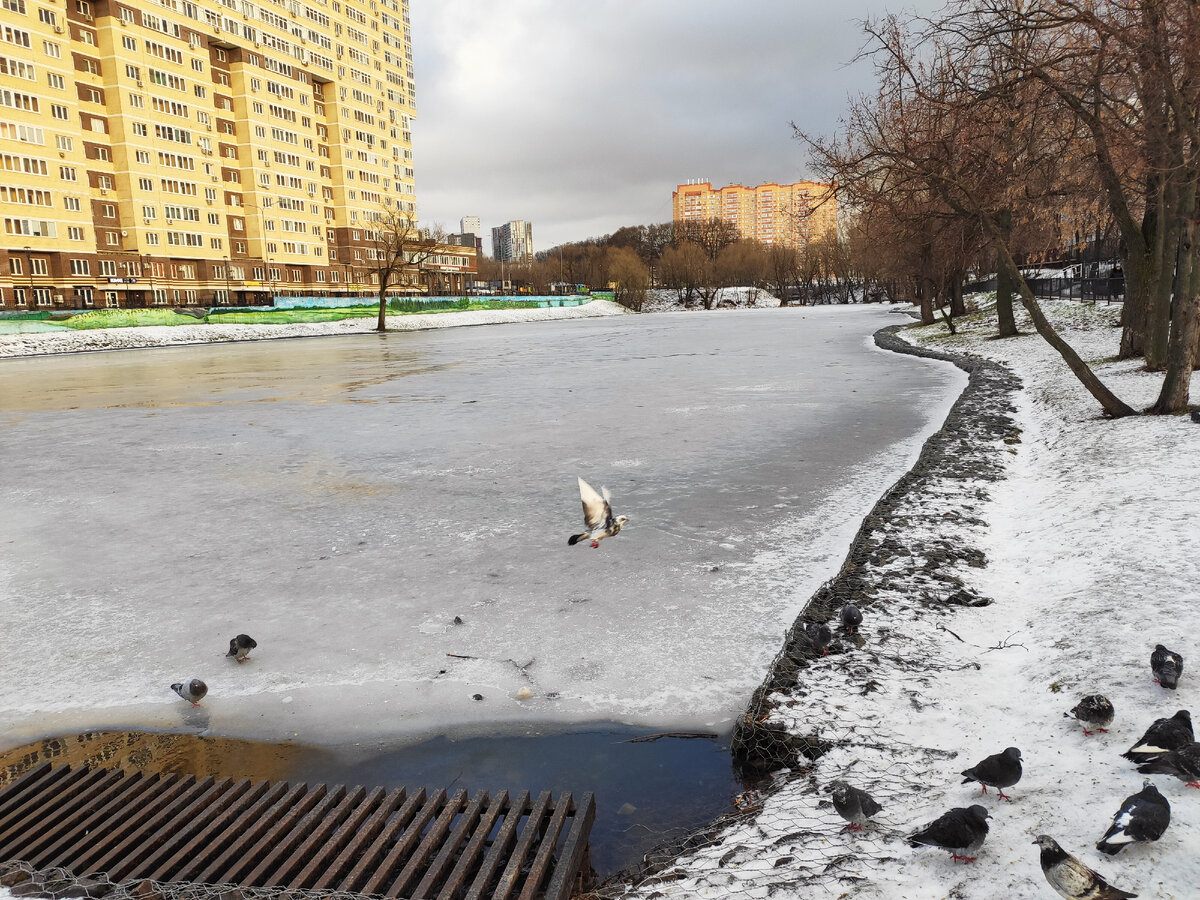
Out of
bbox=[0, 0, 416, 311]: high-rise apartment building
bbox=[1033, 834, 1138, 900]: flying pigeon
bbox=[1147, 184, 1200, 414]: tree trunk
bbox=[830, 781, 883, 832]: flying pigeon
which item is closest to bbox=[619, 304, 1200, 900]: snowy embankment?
bbox=[830, 781, 883, 832]: flying pigeon

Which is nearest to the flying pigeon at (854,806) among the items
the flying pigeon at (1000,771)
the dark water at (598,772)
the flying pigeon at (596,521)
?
the flying pigeon at (1000,771)

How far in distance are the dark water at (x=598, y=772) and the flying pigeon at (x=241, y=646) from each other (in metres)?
1.28

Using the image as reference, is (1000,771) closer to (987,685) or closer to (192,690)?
(987,685)

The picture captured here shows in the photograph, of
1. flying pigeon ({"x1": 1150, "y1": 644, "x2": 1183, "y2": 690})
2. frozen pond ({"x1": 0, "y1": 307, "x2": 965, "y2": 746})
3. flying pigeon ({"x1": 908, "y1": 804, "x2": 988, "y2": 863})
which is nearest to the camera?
flying pigeon ({"x1": 908, "y1": 804, "x2": 988, "y2": 863})

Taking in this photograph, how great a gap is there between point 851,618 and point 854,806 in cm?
191

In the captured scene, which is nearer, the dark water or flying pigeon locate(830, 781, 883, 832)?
flying pigeon locate(830, 781, 883, 832)

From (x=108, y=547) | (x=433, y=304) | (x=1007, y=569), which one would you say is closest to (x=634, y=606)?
(x=1007, y=569)

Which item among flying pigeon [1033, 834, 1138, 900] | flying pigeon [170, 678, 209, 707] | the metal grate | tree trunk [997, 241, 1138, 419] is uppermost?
tree trunk [997, 241, 1138, 419]

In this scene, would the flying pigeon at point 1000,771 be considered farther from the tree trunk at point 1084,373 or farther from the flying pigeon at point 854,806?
the tree trunk at point 1084,373

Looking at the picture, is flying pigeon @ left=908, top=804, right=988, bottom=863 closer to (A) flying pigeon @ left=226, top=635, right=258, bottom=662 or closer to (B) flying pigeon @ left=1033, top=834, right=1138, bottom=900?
(B) flying pigeon @ left=1033, top=834, right=1138, bottom=900

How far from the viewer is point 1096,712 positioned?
3627 mm

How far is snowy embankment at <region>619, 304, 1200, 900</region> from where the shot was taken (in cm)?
296

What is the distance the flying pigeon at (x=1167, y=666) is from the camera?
150 inches

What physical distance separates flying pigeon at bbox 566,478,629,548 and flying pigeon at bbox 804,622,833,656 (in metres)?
2.57
